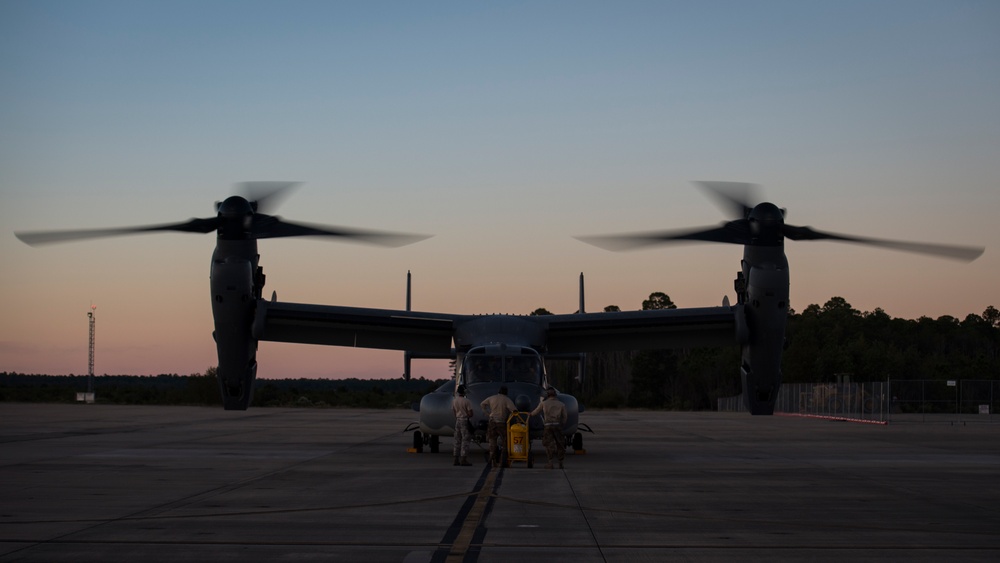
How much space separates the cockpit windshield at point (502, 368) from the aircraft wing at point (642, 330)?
12.8 feet

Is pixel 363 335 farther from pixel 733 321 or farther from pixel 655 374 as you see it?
pixel 655 374

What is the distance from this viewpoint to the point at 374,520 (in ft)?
A: 38.4

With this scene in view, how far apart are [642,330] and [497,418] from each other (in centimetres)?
996

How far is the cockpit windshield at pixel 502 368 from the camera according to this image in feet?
73.7

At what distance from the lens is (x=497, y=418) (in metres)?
20.0

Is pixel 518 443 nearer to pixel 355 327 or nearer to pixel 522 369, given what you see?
pixel 522 369

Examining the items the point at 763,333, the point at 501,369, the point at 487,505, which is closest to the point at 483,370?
the point at 501,369

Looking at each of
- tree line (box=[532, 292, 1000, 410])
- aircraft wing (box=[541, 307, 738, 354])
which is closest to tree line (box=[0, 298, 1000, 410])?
tree line (box=[532, 292, 1000, 410])

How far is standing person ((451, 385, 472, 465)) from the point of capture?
1997 centimetres

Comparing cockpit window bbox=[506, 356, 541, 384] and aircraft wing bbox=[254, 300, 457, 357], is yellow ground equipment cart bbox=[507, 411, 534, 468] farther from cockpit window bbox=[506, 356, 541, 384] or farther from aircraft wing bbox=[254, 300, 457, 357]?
aircraft wing bbox=[254, 300, 457, 357]

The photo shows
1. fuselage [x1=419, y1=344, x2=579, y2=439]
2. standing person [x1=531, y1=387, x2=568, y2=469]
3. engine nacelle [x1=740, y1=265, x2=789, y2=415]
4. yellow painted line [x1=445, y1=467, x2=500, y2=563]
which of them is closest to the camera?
yellow painted line [x1=445, y1=467, x2=500, y2=563]

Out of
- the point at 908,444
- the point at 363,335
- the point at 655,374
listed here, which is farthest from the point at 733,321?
the point at 655,374

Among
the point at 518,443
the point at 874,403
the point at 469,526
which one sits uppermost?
the point at 518,443

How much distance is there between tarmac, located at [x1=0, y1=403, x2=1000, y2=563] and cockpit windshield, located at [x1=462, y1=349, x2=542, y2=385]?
1730 mm
